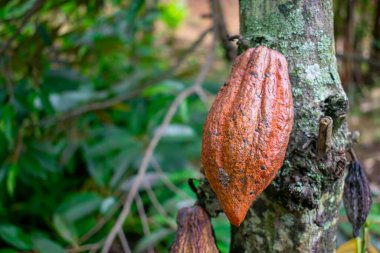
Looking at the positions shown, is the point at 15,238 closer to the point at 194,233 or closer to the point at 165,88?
the point at 194,233

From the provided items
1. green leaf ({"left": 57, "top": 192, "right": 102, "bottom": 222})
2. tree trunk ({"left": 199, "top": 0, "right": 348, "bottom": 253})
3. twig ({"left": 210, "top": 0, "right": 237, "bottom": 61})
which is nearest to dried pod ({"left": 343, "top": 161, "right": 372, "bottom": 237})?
tree trunk ({"left": 199, "top": 0, "right": 348, "bottom": 253})

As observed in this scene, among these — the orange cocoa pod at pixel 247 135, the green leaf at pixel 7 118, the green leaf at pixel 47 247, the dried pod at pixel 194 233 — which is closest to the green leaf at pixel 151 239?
the green leaf at pixel 47 247

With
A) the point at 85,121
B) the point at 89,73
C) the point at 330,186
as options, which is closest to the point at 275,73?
the point at 330,186

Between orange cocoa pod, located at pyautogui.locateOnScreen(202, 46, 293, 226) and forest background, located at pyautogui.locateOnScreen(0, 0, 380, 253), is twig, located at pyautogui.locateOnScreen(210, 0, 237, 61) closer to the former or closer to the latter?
forest background, located at pyautogui.locateOnScreen(0, 0, 380, 253)

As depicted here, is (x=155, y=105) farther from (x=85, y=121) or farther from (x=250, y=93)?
(x=250, y=93)

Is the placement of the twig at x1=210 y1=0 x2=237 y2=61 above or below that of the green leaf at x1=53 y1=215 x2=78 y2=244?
above

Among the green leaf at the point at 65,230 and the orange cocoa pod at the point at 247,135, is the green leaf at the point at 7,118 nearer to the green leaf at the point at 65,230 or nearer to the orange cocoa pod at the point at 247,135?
the green leaf at the point at 65,230
